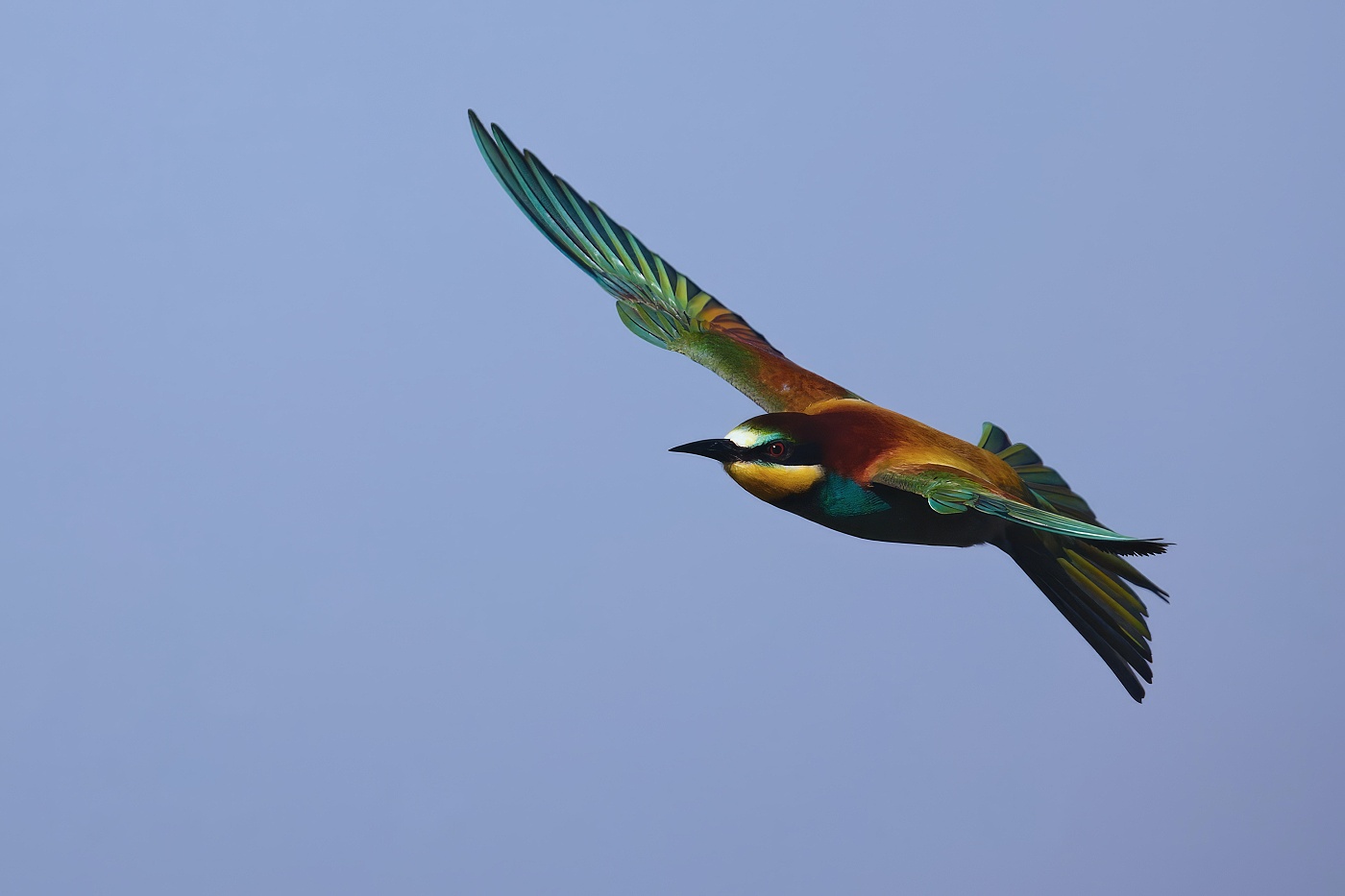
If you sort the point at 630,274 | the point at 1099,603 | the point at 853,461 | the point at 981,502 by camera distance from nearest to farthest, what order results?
the point at 981,502
the point at 853,461
the point at 1099,603
the point at 630,274

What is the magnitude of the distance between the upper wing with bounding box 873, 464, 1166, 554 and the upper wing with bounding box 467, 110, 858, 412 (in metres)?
0.38

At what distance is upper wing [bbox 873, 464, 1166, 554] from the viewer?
1348 mm

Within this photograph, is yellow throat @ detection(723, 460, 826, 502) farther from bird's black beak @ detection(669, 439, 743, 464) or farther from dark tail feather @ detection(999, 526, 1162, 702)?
dark tail feather @ detection(999, 526, 1162, 702)

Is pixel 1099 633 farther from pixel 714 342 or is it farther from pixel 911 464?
pixel 714 342

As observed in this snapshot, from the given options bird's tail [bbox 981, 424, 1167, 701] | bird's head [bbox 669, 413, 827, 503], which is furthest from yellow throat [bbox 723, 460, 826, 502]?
bird's tail [bbox 981, 424, 1167, 701]

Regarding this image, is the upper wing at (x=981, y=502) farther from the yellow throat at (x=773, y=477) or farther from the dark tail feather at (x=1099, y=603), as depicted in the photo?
the dark tail feather at (x=1099, y=603)

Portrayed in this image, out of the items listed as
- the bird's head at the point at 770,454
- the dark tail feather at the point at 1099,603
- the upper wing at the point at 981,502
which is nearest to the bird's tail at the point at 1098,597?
the dark tail feather at the point at 1099,603

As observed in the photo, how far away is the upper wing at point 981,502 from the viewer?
4.42 feet

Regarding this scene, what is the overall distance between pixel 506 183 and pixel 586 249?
138 mm

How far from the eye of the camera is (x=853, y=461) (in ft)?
5.11

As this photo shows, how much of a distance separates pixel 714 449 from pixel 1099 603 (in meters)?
0.52

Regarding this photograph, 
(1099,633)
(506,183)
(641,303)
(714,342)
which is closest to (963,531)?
(1099,633)

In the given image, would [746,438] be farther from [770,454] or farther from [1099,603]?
[1099,603]

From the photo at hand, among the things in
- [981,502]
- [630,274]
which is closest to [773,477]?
[981,502]
